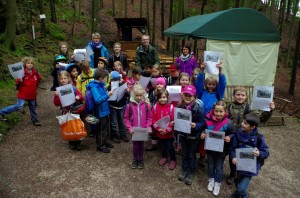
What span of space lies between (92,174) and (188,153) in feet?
5.80

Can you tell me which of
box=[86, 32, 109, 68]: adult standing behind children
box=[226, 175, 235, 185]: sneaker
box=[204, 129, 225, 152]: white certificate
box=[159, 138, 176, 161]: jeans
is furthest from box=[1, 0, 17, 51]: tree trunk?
box=[226, 175, 235, 185]: sneaker

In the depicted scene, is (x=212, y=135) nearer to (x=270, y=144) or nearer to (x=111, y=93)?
(x=111, y=93)

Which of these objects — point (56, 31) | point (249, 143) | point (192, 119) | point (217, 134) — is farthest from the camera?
point (56, 31)

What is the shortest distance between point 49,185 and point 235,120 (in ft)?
11.0

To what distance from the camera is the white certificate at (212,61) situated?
15.2 ft

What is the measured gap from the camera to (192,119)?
4367mm

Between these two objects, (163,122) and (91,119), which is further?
(91,119)

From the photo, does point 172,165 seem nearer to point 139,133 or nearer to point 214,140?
point 139,133

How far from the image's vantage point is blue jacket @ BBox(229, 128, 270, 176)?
12.4 ft

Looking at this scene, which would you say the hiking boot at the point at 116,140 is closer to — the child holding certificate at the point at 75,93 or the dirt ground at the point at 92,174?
the dirt ground at the point at 92,174

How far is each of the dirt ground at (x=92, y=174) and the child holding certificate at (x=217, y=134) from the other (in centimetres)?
19

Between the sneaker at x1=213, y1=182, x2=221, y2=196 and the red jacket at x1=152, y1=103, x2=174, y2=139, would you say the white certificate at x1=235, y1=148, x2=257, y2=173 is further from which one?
the red jacket at x1=152, y1=103, x2=174, y2=139

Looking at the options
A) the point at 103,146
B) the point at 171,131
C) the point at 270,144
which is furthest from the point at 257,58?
the point at 103,146

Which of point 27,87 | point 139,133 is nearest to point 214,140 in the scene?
point 139,133
